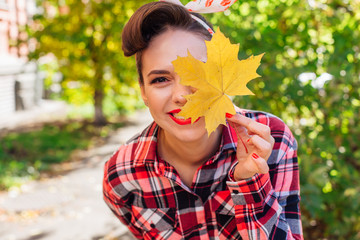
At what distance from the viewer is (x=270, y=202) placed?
4.87 feet

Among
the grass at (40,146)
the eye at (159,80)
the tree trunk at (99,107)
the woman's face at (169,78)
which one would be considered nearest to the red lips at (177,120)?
the woman's face at (169,78)

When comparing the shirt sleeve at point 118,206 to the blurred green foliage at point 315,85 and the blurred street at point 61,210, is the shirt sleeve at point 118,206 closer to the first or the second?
the blurred green foliage at point 315,85

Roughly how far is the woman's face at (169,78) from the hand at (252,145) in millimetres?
173

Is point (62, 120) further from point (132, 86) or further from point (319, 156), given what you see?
point (319, 156)

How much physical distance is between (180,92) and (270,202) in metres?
0.56

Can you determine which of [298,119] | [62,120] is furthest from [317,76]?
[62,120]

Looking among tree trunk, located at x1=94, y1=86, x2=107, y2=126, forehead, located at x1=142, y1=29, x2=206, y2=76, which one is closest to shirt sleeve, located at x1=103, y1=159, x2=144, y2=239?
forehead, located at x1=142, y1=29, x2=206, y2=76

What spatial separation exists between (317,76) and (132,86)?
753 centimetres

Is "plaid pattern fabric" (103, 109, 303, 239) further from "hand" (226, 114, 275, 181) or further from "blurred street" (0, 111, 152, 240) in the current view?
"blurred street" (0, 111, 152, 240)

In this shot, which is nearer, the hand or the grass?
the hand

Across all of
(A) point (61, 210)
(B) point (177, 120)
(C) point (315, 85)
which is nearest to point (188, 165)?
(B) point (177, 120)

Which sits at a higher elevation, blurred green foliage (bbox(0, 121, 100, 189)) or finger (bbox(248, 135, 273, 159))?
finger (bbox(248, 135, 273, 159))

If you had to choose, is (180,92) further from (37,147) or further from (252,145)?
(37,147)

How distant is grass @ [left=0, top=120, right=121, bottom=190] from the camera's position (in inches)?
247
